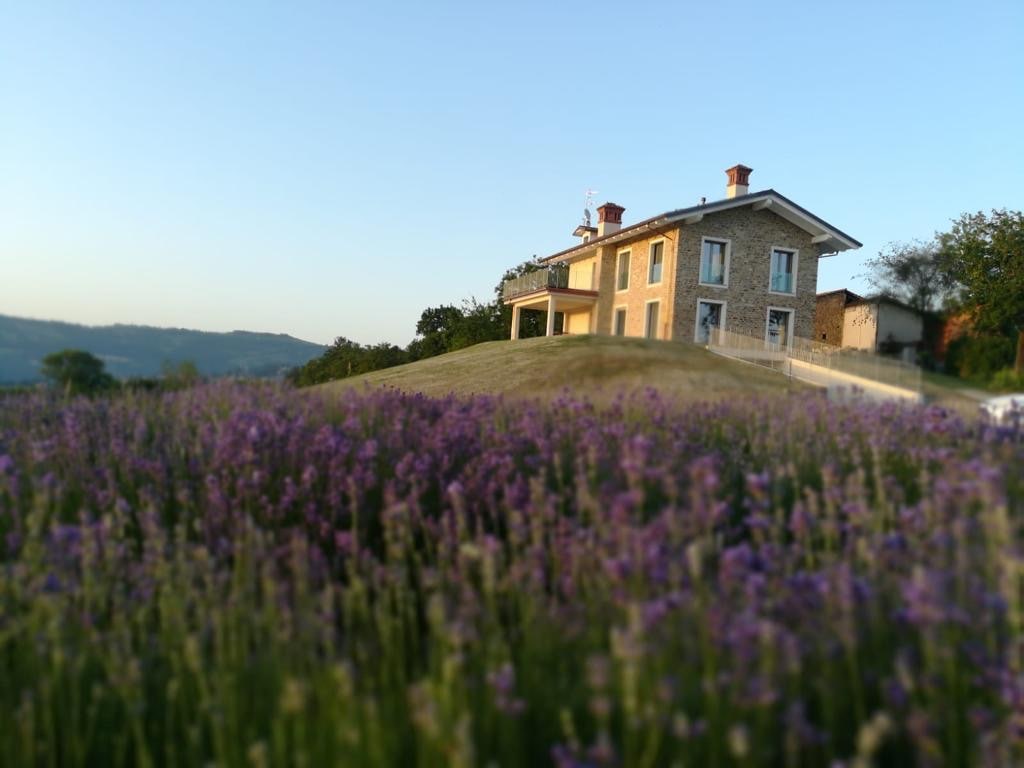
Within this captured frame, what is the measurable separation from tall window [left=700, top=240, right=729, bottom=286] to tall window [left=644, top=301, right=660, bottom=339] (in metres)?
1.80

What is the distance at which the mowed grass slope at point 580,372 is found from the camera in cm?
1059

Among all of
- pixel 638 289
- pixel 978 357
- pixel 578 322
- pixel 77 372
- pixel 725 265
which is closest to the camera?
pixel 77 372

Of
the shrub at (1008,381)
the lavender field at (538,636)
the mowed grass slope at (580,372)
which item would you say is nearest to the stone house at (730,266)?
Result: the mowed grass slope at (580,372)

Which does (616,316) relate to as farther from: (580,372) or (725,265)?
(580,372)

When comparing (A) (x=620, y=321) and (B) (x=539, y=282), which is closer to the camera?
(A) (x=620, y=321)

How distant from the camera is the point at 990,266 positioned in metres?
32.0

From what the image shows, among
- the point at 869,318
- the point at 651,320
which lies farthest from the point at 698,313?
the point at 869,318

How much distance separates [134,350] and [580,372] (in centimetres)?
659

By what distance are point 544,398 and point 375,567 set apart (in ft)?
12.8

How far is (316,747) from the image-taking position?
1.84 m

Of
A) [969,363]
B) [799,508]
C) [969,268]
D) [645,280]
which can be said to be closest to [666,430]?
[799,508]

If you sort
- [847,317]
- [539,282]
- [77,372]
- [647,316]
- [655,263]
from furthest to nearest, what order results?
1. [539,282]
2. [847,317]
3. [647,316]
4. [655,263]
5. [77,372]

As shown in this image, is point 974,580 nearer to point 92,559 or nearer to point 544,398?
point 92,559

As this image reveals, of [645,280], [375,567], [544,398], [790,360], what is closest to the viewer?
[375,567]
